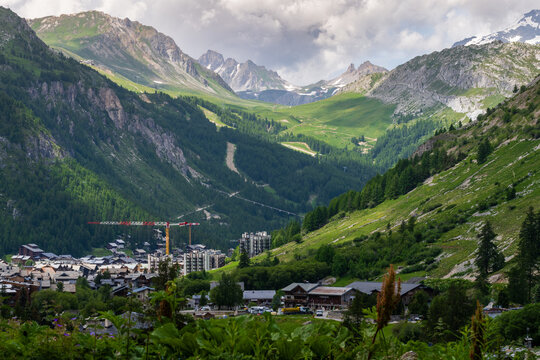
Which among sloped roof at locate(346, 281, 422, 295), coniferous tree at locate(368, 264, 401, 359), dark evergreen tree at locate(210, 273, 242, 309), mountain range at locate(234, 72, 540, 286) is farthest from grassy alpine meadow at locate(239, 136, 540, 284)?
coniferous tree at locate(368, 264, 401, 359)

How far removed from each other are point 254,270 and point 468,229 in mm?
65888

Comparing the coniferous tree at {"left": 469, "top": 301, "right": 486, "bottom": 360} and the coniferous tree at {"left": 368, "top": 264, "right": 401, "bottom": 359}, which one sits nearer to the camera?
the coniferous tree at {"left": 368, "top": 264, "right": 401, "bottom": 359}

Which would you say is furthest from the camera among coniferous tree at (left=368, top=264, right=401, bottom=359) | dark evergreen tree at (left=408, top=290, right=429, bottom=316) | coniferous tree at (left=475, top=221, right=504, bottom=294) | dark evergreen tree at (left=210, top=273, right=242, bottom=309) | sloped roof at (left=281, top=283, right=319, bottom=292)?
sloped roof at (left=281, top=283, right=319, bottom=292)

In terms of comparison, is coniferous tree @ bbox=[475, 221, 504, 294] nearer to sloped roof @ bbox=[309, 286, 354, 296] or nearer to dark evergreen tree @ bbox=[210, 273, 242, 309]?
sloped roof @ bbox=[309, 286, 354, 296]

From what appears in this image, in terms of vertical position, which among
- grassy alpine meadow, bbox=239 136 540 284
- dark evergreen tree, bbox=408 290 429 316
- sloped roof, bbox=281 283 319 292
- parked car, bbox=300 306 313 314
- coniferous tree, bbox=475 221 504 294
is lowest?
parked car, bbox=300 306 313 314

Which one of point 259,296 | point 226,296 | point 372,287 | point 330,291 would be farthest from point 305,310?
point 259,296

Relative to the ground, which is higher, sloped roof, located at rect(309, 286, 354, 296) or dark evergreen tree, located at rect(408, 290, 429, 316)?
sloped roof, located at rect(309, 286, 354, 296)

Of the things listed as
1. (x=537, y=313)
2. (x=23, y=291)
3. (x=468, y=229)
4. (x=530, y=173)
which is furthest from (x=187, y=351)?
(x=530, y=173)

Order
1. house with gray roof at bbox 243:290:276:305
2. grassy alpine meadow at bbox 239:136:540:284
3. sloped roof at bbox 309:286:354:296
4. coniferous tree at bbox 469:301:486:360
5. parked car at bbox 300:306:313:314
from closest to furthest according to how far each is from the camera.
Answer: coniferous tree at bbox 469:301:486:360 → parked car at bbox 300:306:313:314 → grassy alpine meadow at bbox 239:136:540:284 → sloped roof at bbox 309:286:354:296 → house with gray roof at bbox 243:290:276:305

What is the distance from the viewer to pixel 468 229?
6344 inches

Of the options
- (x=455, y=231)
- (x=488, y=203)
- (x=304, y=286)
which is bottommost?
(x=304, y=286)

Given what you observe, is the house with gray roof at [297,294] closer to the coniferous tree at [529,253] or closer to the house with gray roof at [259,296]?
the house with gray roof at [259,296]

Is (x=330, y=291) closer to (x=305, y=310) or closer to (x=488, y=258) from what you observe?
(x=305, y=310)

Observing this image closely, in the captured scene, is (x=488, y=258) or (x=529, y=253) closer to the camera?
(x=529, y=253)
